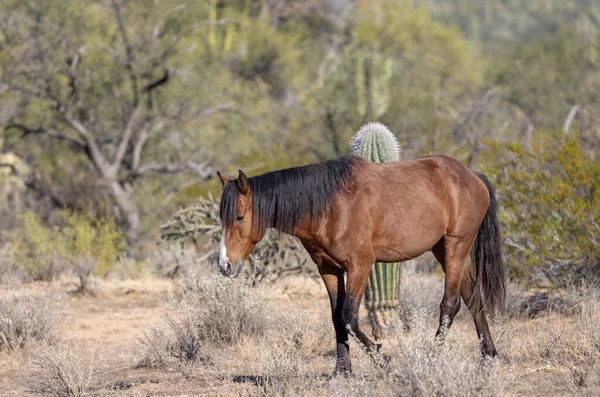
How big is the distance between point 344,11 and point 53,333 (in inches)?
1461

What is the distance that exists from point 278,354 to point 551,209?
466cm

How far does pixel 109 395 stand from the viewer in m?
6.55

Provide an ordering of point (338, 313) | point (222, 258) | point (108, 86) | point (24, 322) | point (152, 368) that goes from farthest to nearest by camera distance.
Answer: point (108, 86), point (24, 322), point (152, 368), point (338, 313), point (222, 258)

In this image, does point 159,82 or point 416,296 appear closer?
point 416,296

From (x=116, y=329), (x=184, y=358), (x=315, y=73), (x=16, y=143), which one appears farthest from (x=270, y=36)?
(x=184, y=358)

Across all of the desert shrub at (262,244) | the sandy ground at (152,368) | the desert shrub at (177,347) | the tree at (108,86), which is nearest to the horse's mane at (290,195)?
the sandy ground at (152,368)

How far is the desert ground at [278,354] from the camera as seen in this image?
5523 mm

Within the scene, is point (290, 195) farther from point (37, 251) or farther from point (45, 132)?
point (45, 132)

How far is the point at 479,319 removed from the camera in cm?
709

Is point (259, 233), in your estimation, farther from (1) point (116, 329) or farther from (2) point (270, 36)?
(2) point (270, 36)

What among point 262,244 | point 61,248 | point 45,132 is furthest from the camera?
point 45,132

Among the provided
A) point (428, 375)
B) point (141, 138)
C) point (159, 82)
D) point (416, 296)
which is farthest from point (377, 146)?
point (141, 138)

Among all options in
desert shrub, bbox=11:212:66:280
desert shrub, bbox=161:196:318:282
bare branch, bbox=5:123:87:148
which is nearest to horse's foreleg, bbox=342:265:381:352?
desert shrub, bbox=161:196:318:282

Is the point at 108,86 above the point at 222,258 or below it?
above
